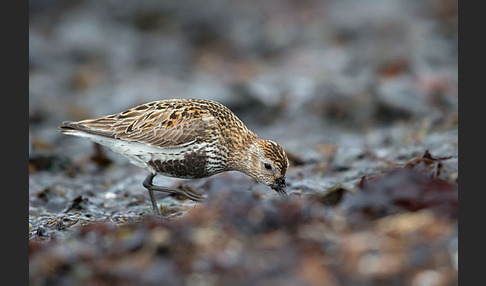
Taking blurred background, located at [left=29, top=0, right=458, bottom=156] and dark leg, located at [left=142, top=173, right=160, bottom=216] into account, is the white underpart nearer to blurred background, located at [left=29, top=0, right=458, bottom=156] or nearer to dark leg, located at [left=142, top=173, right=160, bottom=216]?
dark leg, located at [left=142, top=173, right=160, bottom=216]

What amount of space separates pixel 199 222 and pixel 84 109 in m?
7.74

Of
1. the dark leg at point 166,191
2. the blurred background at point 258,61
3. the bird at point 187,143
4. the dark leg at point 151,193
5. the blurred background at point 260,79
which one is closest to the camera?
the dark leg at point 151,193

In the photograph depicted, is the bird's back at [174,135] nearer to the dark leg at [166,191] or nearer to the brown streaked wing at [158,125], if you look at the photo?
the brown streaked wing at [158,125]

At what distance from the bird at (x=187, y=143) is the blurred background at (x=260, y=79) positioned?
13.4 inches

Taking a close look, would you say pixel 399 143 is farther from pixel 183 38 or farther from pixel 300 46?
pixel 183 38

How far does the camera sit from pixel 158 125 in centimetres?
653

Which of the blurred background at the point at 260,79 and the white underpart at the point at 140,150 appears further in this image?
the blurred background at the point at 260,79

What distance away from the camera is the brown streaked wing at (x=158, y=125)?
A: 6.38m

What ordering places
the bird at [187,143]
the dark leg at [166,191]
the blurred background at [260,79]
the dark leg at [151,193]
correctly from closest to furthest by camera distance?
1. the dark leg at [151,193]
2. the bird at [187,143]
3. the dark leg at [166,191]
4. the blurred background at [260,79]

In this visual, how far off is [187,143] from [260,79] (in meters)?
6.62

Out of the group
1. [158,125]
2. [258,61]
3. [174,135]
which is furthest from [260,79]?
[174,135]

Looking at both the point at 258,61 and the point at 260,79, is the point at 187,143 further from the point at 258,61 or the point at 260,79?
the point at 258,61

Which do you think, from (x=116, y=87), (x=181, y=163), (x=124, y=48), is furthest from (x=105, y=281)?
(x=124, y=48)

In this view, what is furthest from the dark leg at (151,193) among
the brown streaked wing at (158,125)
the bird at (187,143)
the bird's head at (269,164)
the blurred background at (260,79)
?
the bird's head at (269,164)
